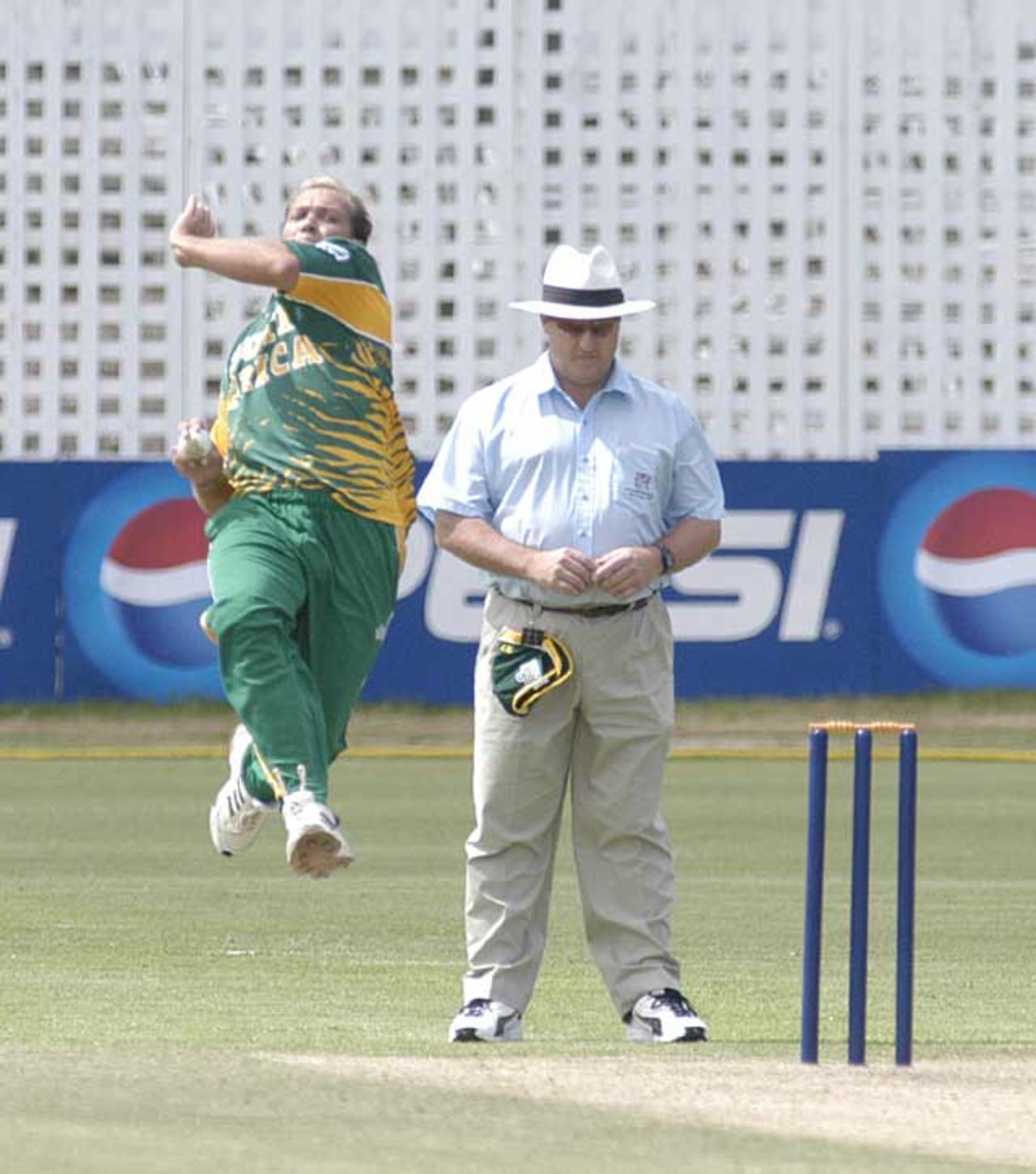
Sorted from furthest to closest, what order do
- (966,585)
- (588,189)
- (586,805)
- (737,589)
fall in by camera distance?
1. (588,189)
2. (737,589)
3. (966,585)
4. (586,805)

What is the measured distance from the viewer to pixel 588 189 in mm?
24703

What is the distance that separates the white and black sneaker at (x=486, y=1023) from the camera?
27.4 feet

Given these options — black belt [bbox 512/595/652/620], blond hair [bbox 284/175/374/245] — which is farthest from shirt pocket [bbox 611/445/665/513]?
blond hair [bbox 284/175/374/245]

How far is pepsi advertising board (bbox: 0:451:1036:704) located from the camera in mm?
21984

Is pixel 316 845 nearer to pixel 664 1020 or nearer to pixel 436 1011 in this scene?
pixel 664 1020

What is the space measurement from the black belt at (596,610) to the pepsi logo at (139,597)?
44.7 ft

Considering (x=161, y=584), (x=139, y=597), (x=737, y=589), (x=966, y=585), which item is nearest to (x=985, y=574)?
(x=966, y=585)

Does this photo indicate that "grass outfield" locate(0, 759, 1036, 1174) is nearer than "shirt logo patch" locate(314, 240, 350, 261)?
Yes

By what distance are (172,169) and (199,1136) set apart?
18.8 meters

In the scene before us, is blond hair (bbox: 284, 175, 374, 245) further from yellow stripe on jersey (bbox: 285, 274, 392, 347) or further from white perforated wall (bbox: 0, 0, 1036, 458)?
white perforated wall (bbox: 0, 0, 1036, 458)

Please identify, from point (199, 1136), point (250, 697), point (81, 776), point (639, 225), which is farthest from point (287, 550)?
point (639, 225)

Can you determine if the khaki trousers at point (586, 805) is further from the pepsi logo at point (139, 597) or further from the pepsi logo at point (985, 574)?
the pepsi logo at point (985, 574)

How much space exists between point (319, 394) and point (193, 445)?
349mm

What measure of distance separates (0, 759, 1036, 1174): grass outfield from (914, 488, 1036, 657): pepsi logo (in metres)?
4.42
